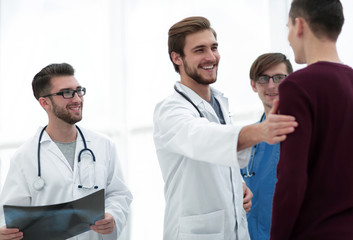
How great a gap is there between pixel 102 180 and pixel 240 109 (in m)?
1.59

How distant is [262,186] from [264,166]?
0.11m

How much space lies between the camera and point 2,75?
3.82m

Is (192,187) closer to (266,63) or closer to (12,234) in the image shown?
(12,234)

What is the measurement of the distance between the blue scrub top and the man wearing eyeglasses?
0.68 metres

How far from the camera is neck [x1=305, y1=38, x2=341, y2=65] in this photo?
138 centimetres

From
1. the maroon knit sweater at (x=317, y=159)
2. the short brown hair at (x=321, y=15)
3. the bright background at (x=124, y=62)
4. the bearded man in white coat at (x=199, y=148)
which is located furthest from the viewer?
the bright background at (x=124, y=62)

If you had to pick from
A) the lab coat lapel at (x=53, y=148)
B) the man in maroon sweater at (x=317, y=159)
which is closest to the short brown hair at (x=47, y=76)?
the lab coat lapel at (x=53, y=148)

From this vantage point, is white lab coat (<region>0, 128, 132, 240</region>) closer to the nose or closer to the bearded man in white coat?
the bearded man in white coat

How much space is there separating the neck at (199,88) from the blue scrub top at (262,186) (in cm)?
49

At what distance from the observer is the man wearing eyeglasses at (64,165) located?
230 cm

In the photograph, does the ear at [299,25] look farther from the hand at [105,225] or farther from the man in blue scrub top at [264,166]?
the hand at [105,225]

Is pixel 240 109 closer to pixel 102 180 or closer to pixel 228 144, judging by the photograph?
pixel 102 180

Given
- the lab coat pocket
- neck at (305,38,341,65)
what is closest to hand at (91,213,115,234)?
the lab coat pocket

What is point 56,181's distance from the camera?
2314 millimetres
